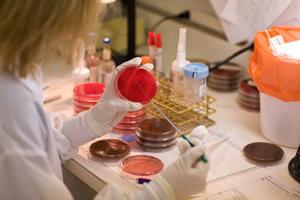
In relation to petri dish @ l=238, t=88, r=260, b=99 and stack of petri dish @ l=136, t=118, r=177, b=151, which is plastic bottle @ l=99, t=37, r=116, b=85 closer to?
stack of petri dish @ l=136, t=118, r=177, b=151

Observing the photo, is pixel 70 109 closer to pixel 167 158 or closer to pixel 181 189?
pixel 167 158

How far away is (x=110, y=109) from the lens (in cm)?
134

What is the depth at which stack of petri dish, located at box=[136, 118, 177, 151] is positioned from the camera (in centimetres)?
141

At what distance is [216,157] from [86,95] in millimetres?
395

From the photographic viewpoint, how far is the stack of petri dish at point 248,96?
1618mm

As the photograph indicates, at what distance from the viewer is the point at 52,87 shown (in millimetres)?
1749

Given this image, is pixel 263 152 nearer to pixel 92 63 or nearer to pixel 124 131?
pixel 124 131

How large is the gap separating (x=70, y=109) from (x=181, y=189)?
607mm

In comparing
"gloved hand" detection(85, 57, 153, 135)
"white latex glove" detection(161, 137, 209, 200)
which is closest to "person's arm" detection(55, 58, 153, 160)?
"gloved hand" detection(85, 57, 153, 135)

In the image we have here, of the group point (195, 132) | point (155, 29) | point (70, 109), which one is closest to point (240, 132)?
point (195, 132)

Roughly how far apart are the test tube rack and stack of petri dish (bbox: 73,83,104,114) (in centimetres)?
15

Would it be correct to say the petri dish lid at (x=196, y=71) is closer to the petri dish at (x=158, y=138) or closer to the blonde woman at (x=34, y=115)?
the petri dish at (x=158, y=138)

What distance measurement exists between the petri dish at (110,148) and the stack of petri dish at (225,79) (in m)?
0.44

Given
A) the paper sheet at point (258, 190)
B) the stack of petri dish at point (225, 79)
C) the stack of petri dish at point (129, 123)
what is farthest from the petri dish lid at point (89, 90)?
the paper sheet at point (258, 190)
